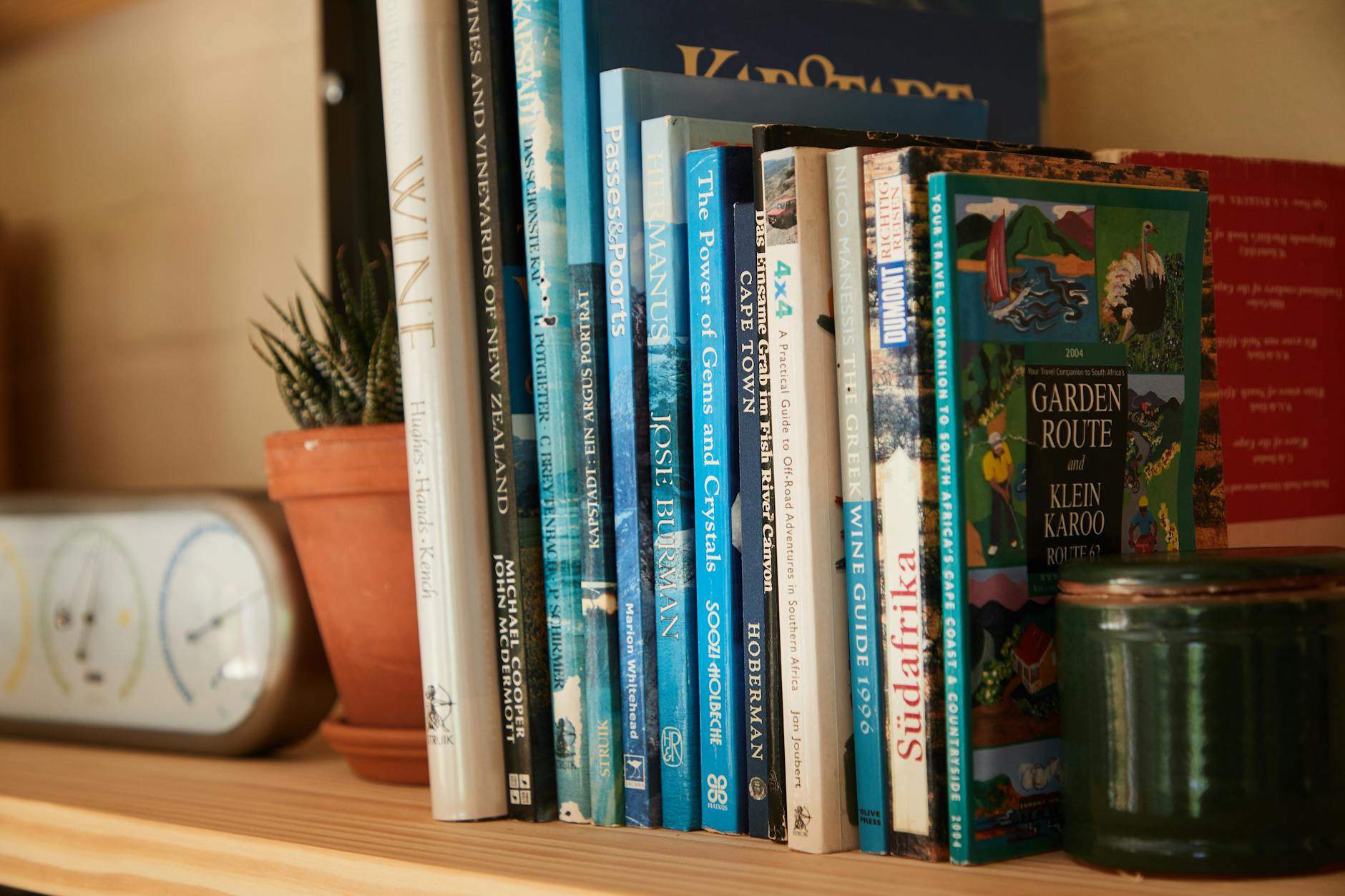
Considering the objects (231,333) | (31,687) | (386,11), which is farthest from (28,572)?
(386,11)

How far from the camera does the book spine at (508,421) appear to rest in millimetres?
604

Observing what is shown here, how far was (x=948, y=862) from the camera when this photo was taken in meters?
0.48

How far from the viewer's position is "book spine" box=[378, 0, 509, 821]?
605 mm

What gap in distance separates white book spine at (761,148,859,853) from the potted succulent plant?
26 centimetres

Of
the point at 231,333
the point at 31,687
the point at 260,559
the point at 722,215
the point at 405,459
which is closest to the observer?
the point at 722,215

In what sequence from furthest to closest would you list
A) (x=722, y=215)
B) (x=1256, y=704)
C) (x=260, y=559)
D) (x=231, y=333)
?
(x=231, y=333), (x=260, y=559), (x=722, y=215), (x=1256, y=704)

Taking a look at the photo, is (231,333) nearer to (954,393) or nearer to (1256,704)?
(954,393)

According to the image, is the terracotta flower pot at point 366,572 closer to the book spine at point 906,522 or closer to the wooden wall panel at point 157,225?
the book spine at point 906,522

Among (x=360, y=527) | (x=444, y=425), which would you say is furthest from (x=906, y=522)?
(x=360, y=527)

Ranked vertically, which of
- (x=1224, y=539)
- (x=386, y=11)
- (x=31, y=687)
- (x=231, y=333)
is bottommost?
(x=31, y=687)

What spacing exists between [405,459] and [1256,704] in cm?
43

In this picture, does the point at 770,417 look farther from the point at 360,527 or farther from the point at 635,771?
the point at 360,527

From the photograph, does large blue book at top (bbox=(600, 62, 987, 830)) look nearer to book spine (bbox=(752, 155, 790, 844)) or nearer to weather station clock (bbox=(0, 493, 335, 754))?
book spine (bbox=(752, 155, 790, 844))

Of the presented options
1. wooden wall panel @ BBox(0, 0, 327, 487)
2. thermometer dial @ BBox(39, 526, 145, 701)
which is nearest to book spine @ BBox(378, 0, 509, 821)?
thermometer dial @ BBox(39, 526, 145, 701)
